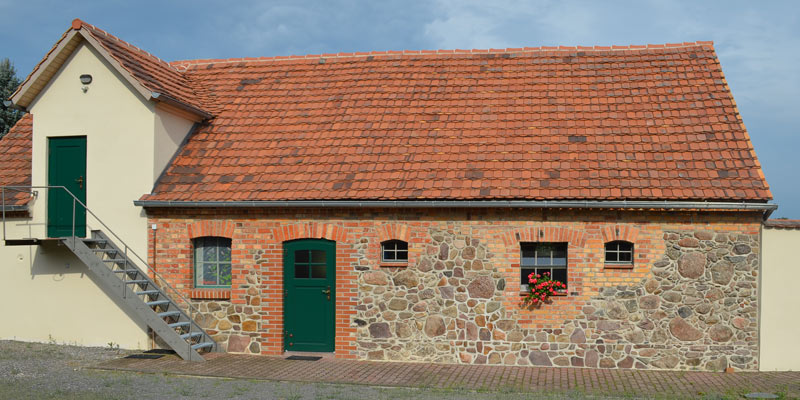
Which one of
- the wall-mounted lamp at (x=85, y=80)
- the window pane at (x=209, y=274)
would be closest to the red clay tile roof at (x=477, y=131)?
the window pane at (x=209, y=274)

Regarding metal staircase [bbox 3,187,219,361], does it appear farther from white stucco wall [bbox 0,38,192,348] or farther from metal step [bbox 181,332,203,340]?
white stucco wall [bbox 0,38,192,348]

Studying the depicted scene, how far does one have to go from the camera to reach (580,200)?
492 inches

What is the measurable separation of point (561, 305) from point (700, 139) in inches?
160

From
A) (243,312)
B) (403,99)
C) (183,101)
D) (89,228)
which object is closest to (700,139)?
(403,99)

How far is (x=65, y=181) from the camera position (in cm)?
1459

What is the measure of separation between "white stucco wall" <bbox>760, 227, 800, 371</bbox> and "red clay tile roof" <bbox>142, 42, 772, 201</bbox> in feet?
3.45

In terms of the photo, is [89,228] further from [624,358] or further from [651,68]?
[651,68]

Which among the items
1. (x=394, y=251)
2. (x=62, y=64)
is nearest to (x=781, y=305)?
(x=394, y=251)

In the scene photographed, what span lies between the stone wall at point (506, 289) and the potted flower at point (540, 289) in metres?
0.16

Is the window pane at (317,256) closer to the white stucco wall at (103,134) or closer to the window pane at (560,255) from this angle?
the white stucco wall at (103,134)

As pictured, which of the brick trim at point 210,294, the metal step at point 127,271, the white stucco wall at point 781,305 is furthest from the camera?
the brick trim at point 210,294

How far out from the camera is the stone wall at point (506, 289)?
12312mm

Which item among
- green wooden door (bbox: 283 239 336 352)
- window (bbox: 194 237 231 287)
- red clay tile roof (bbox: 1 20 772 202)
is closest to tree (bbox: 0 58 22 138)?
red clay tile roof (bbox: 1 20 772 202)

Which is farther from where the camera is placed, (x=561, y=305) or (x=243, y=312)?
(x=243, y=312)
